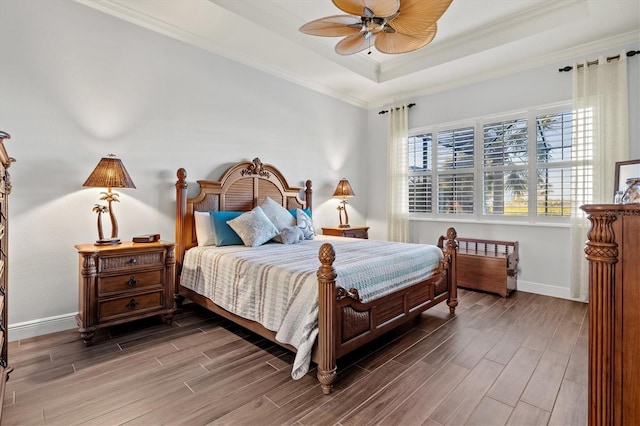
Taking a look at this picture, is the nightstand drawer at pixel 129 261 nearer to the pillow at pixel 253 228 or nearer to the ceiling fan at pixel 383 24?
Answer: the pillow at pixel 253 228

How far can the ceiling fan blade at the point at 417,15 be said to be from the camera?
213 centimetres

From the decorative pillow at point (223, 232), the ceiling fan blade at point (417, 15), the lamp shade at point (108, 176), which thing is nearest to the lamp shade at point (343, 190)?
the decorative pillow at point (223, 232)

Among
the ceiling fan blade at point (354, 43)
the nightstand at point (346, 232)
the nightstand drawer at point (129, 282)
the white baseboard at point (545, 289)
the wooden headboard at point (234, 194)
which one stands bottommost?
the white baseboard at point (545, 289)

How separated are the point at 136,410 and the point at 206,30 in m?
3.46

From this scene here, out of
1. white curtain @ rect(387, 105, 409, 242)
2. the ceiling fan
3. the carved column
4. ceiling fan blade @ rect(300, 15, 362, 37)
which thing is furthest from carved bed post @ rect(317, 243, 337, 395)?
white curtain @ rect(387, 105, 409, 242)

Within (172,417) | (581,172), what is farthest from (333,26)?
(581,172)

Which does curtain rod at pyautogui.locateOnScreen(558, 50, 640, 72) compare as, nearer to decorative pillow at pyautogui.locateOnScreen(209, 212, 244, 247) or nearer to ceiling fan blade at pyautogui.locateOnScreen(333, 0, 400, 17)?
ceiling fan blade at pyautogui.locateOnScreen(333, 0, 400, 17)

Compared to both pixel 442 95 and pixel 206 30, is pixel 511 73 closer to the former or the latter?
pixel 442 95

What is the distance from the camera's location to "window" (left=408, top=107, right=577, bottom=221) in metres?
3.93

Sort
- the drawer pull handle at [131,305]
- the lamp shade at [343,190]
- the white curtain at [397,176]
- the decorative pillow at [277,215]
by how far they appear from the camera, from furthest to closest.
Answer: the white curtain at [397,176]
the lamp shade at [343,190]
the decorative pillow at [277,215]
the drawer pull handle at [131,305]

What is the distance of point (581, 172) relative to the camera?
12.0ft

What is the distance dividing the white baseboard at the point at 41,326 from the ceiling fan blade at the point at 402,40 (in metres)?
3.57

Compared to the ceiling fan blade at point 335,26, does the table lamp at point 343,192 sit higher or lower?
lower

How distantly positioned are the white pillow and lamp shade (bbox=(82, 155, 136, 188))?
83 centimetres
